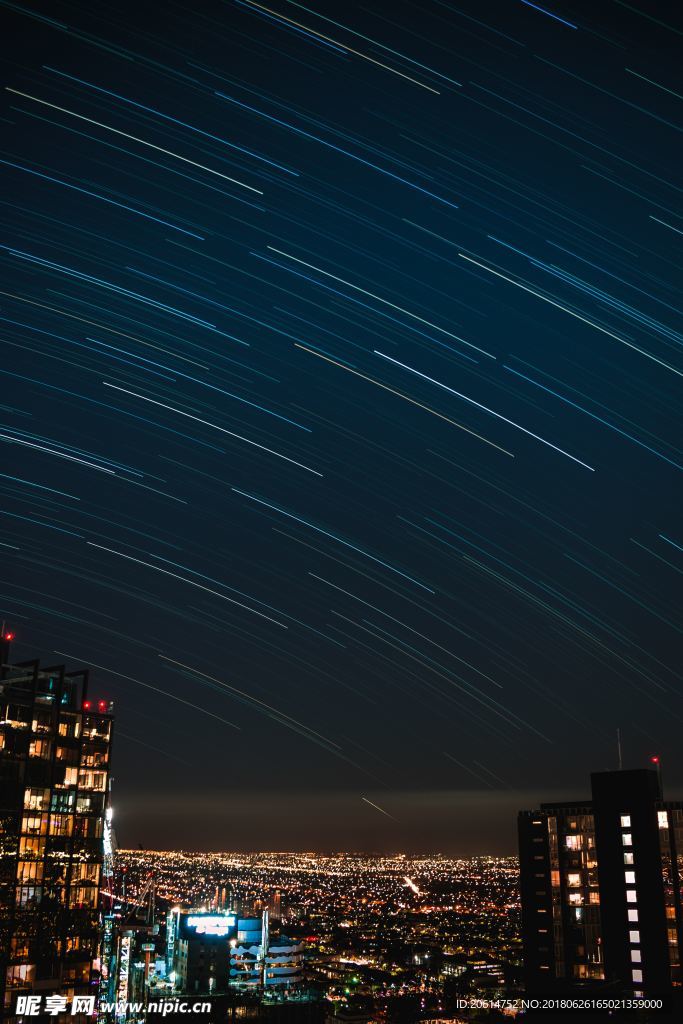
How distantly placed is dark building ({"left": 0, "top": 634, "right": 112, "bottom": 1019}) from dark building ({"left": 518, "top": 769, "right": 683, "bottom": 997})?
34.7 metres

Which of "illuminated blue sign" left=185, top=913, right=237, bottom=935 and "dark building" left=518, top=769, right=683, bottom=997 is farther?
"illuminated blue sign" left=185, top=913, right=237, bottom=935

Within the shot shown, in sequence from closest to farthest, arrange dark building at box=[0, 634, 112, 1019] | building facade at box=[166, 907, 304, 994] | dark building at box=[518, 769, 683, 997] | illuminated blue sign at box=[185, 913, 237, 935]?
1. dark building at box=[518, 769, 683, 997]
2. dark building at box=[0, 634, 112, 1019]
3. building facade at box=[166, 907, 304, 994]
4. illuminated blue sign at box=[185, 913, 237, 935]

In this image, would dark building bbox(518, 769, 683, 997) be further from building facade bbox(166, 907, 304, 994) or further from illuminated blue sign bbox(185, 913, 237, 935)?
building facade bbox(166, 907, 304, 994)

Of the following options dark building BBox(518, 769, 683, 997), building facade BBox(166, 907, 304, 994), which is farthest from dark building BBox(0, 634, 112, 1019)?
building facade BBox(166, 907, 304, 994)

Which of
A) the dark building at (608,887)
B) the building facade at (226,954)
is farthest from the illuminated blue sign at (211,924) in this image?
the dark building at (608,887)

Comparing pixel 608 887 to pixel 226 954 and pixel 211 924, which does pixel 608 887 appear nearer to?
pixel 211 924

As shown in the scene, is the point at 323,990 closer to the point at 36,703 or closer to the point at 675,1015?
the point at 36,703

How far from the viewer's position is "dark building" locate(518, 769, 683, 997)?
200 ft

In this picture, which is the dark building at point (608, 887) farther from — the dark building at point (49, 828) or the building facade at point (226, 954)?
the building facade at point (226, 954)

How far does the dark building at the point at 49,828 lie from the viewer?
6316 cm

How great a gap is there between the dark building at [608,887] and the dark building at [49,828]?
34748 millimetres

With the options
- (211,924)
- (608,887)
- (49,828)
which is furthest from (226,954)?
(608,887)

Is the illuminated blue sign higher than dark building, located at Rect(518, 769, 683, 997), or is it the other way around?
dark building, located at Rect(518, 769, 683, 997)

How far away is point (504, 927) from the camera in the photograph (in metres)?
163
